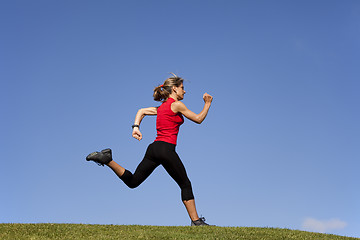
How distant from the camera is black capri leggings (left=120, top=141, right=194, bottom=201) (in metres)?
8.54

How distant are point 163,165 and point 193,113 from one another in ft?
3.91

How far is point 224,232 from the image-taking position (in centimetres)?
805

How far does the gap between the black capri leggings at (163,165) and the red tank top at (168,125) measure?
13 centimetres

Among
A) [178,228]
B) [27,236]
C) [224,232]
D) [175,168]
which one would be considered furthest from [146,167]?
[27,236]

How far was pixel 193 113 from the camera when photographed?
8.69 metres

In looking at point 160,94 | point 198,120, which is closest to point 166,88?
point 160,94

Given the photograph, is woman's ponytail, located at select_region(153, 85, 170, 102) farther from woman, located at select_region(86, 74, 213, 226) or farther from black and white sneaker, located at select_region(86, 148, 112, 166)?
black and white sneaker, located at select_region(86, 148, 112, 166)

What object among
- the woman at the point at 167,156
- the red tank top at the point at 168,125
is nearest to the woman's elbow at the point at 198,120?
the woman at the point at 167,156

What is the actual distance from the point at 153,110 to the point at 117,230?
270 cm

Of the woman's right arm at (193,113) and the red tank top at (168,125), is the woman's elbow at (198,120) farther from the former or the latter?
the red tank top at (168,125)

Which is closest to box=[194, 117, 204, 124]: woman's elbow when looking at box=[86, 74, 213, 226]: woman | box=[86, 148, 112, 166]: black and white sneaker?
box=[86, 74, 213, 226]: woman

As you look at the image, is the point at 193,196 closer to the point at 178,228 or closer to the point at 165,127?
the point at 178,228

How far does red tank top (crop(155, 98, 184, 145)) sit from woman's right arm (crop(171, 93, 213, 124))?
0.13 metres

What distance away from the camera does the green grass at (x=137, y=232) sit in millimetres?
7527
